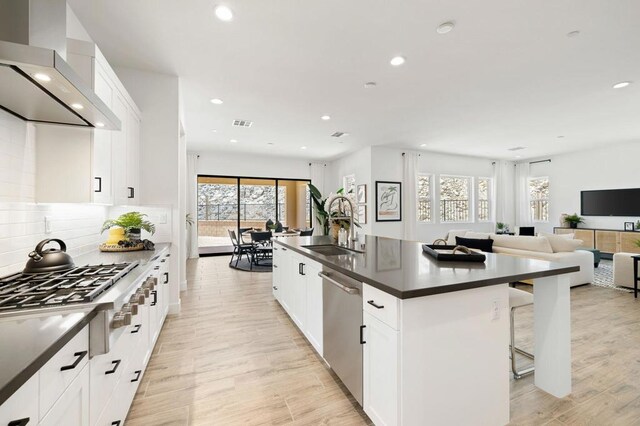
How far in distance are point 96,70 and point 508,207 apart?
10786 millimetres

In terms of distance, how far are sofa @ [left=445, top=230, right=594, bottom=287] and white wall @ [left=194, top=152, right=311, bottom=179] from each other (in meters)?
5.98

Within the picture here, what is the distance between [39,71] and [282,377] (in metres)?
2.27

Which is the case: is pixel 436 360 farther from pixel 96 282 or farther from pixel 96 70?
pixel 96 70

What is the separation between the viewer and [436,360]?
4.51 ft

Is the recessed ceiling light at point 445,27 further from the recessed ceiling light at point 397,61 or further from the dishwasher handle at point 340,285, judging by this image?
the dishwasher handle at point 340,285

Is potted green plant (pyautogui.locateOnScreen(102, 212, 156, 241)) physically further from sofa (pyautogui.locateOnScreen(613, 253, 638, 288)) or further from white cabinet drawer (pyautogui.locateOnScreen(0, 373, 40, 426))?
sofa (pyautogui.locateOnScreen(613, 253, 638, 288))

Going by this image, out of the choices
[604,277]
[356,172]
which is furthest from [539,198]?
[356,172]

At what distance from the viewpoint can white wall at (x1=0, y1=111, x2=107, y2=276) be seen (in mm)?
1556

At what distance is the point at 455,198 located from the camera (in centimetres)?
875

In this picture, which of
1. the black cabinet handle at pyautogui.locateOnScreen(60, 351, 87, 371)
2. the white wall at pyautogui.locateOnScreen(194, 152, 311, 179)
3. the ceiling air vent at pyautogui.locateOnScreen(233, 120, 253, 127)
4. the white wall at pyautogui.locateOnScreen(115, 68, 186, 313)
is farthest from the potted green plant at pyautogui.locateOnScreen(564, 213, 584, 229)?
the black cabinet handle at pyautogui.locateOnScreen(60, 351, 87, 371)

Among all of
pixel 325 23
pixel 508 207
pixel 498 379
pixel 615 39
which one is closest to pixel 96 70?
pixel 325 23

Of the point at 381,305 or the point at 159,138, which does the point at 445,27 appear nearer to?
the point at 381,305

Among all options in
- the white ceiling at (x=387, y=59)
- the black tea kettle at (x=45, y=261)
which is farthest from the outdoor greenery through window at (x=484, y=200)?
the black tea kettle at (x=45, y=261)

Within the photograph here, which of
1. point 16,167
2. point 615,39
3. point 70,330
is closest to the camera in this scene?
point 70,330
